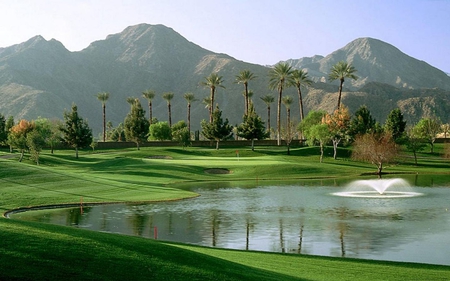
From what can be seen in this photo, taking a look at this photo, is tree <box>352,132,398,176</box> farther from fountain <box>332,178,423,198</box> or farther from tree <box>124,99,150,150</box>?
tree <box>124,99,150,150</box>

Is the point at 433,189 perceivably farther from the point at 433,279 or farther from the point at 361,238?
the point at 433,279

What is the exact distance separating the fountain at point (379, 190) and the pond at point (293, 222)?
2.24 meters

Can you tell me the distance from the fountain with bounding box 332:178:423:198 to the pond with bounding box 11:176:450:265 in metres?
2.24

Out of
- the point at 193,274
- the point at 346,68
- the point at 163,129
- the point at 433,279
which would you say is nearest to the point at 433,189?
the point at 433,279

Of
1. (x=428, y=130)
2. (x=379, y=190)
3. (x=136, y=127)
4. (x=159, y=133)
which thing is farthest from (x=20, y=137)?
(x=428, y=130)

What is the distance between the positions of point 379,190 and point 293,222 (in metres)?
25.0

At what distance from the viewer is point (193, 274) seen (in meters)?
14.2

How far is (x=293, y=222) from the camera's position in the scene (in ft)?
115

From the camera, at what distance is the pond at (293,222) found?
26703 mm

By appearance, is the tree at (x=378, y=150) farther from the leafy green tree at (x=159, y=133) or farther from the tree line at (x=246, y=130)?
the leafy green tree at (x=159, y=133)

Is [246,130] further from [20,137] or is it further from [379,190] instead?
[379,190]

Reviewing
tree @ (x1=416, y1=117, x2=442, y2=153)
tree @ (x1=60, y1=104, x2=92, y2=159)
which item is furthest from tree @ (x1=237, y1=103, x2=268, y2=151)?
tree @ (x1=416, y1=117, x2=442, y2=153)

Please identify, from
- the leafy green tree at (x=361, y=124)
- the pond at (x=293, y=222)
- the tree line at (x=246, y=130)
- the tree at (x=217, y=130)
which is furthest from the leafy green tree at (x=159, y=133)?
the pond at (x=293, y=222)

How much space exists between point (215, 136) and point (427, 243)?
93297mm
